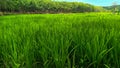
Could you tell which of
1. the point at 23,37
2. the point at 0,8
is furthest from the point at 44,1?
the point at 23,37

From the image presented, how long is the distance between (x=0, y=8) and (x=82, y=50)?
55.1 feet

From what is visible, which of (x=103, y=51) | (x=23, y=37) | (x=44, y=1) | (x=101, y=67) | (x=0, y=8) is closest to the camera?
(x=103, y=51)

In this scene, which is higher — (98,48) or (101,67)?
(98,48)

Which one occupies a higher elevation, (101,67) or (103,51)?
(103,51)

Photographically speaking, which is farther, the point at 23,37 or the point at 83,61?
the point at 23,37

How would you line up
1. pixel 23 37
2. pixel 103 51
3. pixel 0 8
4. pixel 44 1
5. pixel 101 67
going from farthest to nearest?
pixel 44 1, pixel 0 8, pixel 23 37, pixel 101 67, pixel 103 51

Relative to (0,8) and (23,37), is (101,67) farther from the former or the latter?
(0,8)

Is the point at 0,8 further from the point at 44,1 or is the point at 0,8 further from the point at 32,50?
the point at 32,50

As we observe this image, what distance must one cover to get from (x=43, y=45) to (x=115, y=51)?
1.43 ft

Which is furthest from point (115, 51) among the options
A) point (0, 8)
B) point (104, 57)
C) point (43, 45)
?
point (0, 8)

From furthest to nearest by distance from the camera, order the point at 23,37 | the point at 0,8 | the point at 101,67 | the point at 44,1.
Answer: the point at 44,1, the point at 0,8, the point at 23,37, the point at 101,67

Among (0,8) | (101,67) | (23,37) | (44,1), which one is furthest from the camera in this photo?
(44,1)

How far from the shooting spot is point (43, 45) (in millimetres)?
1617

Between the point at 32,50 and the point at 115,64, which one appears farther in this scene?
the point at 32,50
